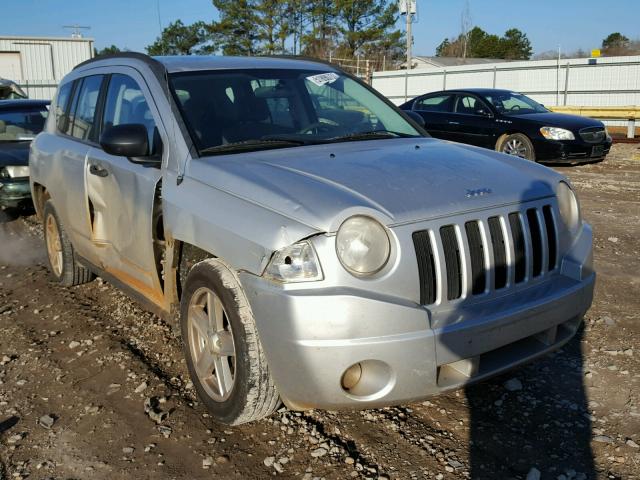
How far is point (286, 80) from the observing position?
14.0ft

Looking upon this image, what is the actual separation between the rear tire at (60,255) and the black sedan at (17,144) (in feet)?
10.2

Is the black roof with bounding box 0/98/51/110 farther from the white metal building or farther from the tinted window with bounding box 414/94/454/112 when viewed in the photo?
the white metal building

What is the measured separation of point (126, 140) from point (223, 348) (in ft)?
4.03

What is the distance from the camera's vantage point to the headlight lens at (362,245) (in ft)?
8.80

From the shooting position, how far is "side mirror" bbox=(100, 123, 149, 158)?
3.47 meters

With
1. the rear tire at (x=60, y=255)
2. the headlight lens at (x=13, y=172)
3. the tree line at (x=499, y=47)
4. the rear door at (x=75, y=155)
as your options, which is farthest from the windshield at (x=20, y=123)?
the tree line at (x=499, y=47)

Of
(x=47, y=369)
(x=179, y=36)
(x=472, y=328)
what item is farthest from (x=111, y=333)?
(x=179, y=36)

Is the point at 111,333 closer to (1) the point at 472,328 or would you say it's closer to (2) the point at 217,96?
(2) the point at 217,96

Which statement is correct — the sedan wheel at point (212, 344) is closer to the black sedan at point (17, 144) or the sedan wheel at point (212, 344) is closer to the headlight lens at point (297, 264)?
the headlight lens at point (297, 264)

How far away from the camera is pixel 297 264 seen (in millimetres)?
2682

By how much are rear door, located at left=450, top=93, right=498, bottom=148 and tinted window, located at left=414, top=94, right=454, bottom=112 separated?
186 mm

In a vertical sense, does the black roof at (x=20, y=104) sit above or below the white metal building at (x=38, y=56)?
below

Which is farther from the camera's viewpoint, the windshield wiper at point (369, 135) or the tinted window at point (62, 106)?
the tinted window at point (62, 106)

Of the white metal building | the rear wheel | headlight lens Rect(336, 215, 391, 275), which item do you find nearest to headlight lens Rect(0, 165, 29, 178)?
headlight lens Rect(336, 215, 391, 275)
